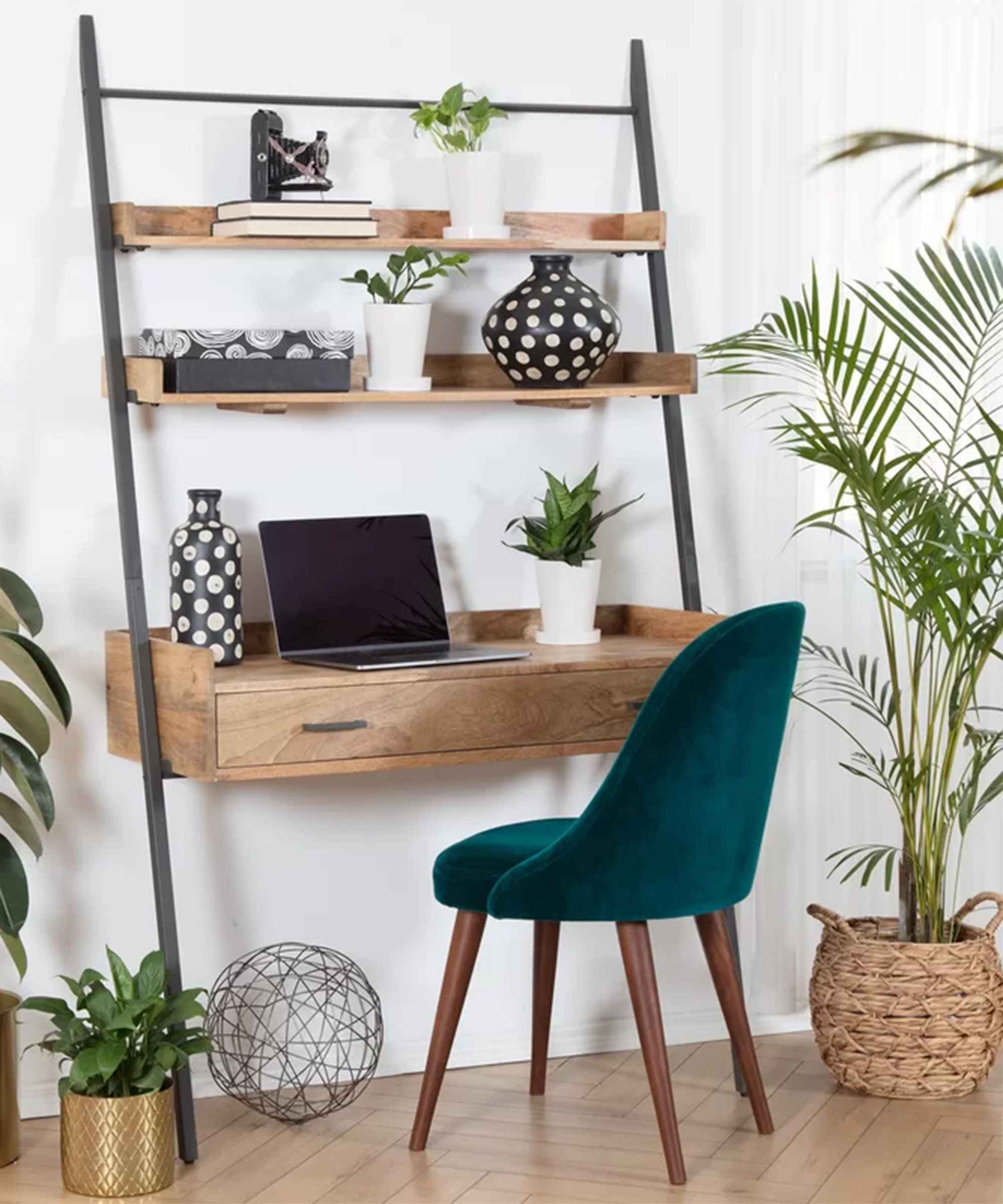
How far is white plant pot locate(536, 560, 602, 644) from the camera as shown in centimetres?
296

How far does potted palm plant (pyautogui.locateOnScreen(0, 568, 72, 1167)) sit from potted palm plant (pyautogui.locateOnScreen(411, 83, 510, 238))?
38.8 inches

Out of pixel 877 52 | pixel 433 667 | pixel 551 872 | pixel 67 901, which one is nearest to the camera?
pixel 551 872

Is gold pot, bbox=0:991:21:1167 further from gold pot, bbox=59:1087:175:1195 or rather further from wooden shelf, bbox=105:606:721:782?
wooden shelf, bbox=105:606:721:782

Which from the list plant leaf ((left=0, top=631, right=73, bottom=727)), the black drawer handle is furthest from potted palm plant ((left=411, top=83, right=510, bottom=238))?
plant leaf ((left=0, top=631, right=73, bottom=727))

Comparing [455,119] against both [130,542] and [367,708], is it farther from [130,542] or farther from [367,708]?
[367,708]

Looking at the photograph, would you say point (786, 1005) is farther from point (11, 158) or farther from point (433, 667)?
point (11, 158)

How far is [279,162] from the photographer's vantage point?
9.03ft

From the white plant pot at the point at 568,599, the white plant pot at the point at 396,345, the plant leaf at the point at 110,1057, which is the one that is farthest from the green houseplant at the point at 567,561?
the plant leaf at the point at 110,1057

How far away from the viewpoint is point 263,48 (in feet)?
9.44


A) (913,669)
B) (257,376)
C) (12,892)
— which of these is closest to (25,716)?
(12,892)

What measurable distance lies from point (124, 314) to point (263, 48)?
526mm

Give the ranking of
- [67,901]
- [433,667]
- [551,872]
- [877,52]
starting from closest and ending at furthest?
[551,872]
[433,667]
[67,901]
[877,52]

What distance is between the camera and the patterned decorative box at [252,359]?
2.61 m

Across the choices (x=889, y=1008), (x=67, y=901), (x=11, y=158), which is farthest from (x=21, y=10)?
(x=889, y=1008)
